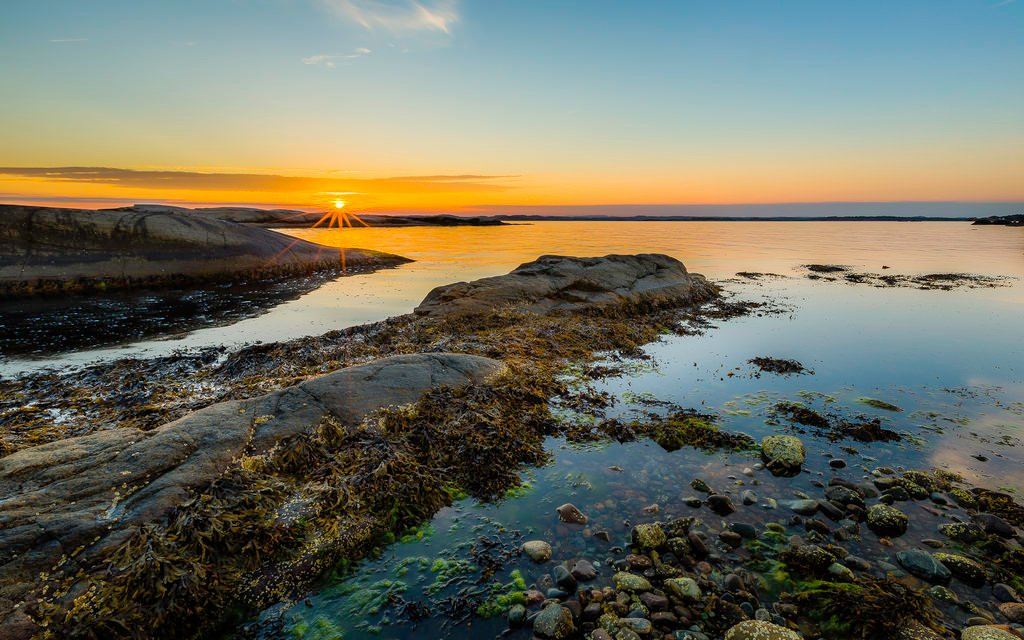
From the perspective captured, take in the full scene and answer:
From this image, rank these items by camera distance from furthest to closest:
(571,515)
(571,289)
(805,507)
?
(571,289) < (805,507) < (571,515)

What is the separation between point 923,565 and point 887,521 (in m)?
0.72

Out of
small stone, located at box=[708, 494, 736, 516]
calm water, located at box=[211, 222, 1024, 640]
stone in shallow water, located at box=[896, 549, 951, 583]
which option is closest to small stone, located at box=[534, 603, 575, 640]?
calm water, located at box=[211, 222, 1024, 640]

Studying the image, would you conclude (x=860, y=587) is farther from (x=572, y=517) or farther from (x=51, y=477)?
(x=51, y=477)

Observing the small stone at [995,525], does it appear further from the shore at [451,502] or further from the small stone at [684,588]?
the small stone at [684,588]

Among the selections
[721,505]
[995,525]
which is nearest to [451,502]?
[721,505]

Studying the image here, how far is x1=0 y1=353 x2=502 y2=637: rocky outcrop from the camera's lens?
157 inches

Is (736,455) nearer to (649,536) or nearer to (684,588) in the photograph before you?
(649,536)

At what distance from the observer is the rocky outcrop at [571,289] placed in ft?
55.9

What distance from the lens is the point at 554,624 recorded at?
3.79 meters

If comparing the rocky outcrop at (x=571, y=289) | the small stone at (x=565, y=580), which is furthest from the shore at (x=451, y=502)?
the rocky outcrop at (x=571, y=289)

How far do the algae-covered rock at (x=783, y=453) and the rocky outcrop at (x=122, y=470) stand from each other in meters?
6.06

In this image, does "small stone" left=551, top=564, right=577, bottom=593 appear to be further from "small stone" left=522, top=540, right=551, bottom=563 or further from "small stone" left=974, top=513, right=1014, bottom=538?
"small stone" left=974, top=513, right=1014, bottom=538

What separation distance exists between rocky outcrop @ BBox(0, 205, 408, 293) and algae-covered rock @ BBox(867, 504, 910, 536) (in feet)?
95.3

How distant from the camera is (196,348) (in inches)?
491
